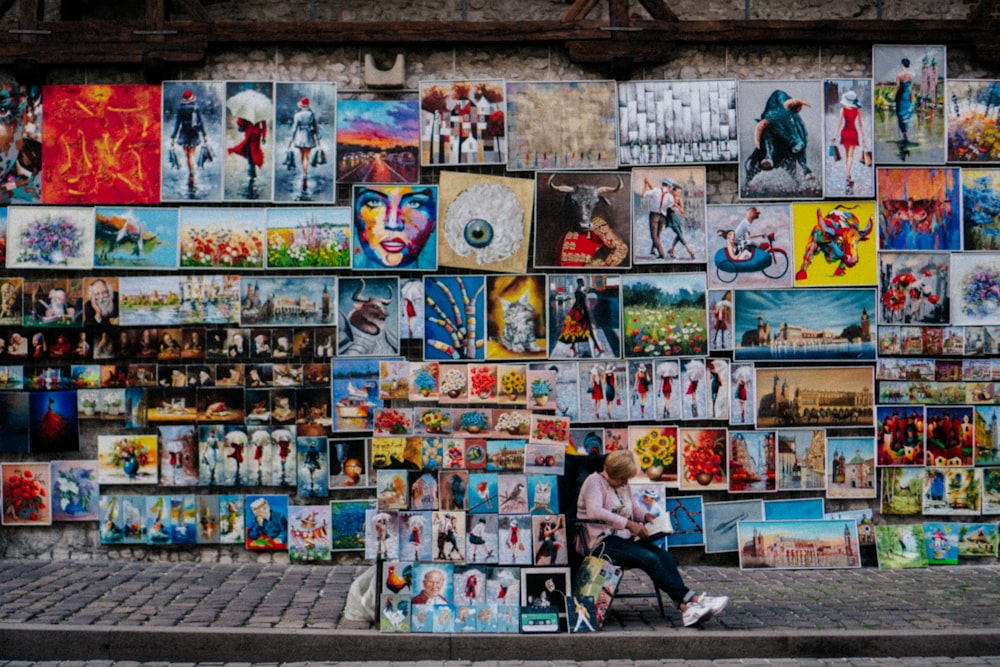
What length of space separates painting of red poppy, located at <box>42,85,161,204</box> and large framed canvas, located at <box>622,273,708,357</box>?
4.26 meters

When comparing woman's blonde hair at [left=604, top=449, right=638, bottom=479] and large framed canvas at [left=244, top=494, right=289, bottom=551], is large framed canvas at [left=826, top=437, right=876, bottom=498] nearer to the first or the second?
woman's blonde hair at [left=604, top=449, right=638, bottom=479]

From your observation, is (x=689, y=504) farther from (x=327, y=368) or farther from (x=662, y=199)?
(x=327, y=368)

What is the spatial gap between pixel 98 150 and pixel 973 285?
7.82m

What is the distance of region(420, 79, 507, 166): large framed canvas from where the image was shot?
374 inches

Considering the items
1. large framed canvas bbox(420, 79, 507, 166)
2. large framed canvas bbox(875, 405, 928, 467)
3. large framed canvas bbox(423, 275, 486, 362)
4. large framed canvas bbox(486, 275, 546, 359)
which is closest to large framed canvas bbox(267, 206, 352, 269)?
large framed canvas bbox(423, 275, 486, 362)

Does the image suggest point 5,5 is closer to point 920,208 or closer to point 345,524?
point 345,524

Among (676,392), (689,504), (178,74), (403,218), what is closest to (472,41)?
(403,218)

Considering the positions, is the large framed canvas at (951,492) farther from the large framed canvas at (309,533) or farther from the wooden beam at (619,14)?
the large framed canvas at (309,533)

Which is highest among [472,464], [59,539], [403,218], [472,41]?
[472,41]

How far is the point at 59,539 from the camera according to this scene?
944cm

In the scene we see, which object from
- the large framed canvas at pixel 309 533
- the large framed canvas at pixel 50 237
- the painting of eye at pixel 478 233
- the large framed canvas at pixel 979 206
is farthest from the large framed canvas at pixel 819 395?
the large framed canvas at pixel 50 237

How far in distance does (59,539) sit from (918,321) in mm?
7792

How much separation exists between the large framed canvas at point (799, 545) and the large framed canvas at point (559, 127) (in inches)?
136

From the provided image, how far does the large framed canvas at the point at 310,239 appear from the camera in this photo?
9.45m
